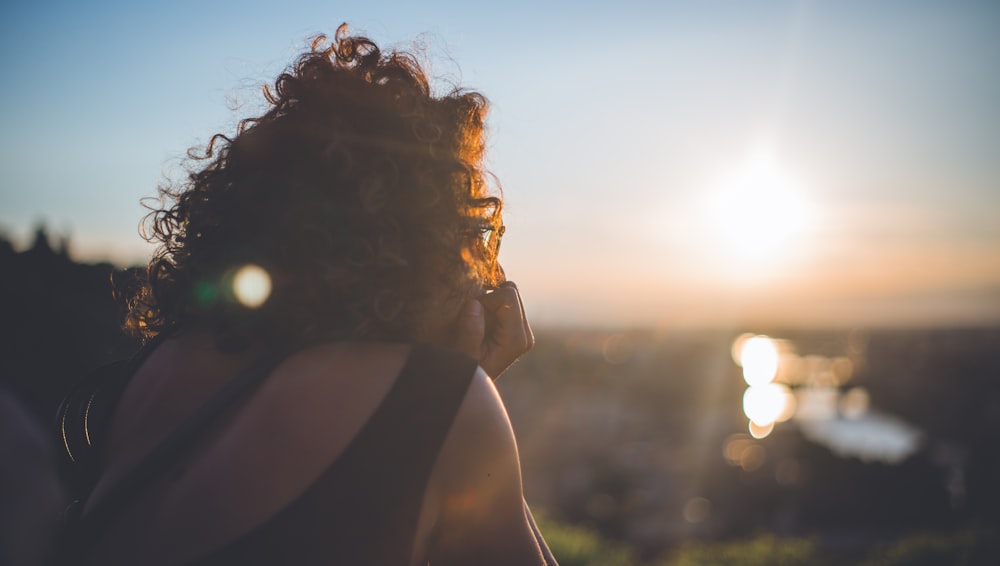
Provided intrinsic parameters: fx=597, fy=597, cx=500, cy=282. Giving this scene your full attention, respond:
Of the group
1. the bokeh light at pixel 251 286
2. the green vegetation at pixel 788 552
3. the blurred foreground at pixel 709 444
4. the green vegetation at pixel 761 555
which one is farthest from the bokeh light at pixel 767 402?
the bokeh light at pixel 251 286

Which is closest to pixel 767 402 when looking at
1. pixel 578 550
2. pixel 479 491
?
pixel 578 550

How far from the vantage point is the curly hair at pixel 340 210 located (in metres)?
1.53

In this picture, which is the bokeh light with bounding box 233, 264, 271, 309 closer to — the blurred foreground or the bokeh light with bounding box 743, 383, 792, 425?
the blurred foreground

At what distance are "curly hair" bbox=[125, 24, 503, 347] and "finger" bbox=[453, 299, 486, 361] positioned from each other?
0.34 ft

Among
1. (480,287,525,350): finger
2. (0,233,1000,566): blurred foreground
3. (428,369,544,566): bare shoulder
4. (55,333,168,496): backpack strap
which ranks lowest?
(55,333,168,496): backpack strap

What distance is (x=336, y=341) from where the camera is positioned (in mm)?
1453

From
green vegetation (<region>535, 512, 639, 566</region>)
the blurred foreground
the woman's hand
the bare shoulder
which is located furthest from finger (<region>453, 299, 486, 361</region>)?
green vegetation (<region>535, 512, 639, 566</region>)

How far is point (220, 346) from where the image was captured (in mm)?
1500

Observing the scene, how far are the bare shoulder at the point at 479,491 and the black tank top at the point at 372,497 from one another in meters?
0.05

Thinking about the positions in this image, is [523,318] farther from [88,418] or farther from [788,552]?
[788,552]

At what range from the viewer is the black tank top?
1.19 m

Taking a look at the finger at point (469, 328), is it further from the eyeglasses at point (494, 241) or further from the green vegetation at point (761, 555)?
the green vegetation at point (761, 555)

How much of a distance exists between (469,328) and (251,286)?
623mm

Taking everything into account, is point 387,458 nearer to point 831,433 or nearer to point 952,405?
point 952,405
